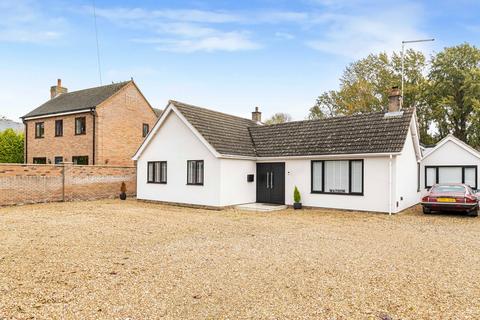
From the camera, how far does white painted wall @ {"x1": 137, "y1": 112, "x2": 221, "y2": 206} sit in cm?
1705

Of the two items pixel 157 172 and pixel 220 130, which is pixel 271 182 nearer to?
pixel 220 130

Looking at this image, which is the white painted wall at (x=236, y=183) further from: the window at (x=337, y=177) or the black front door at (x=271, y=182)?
the window at (x=337, y=177)

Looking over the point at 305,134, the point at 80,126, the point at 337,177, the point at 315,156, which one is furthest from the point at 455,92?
the point at 80,126

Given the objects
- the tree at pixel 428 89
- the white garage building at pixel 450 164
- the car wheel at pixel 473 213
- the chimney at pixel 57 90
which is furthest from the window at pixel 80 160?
the tree at pixel 428 89

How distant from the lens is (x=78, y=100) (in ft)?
97.5

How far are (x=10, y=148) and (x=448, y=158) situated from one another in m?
36.4

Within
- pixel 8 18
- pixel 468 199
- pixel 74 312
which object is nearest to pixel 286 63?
pixel 468 199

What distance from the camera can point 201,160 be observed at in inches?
690

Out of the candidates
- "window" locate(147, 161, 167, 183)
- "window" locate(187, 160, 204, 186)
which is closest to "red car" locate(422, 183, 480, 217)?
"window" locate(187, 160, 204, 186)

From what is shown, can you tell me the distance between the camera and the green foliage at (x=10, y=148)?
3225 centimetres

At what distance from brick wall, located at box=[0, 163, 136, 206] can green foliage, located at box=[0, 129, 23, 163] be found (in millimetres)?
16449

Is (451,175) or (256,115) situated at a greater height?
(256,115)

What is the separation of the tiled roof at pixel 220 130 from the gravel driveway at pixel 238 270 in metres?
6.12

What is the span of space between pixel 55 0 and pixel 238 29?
8.83 meters
